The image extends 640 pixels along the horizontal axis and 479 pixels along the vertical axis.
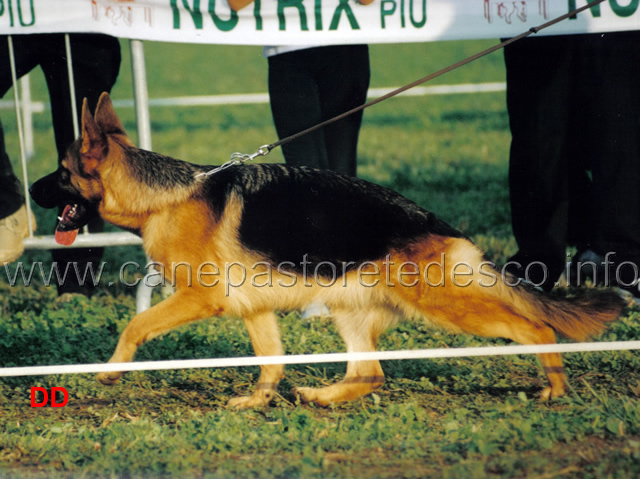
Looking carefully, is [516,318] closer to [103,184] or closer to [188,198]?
[188,198]

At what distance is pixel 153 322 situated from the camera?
12.0 feet

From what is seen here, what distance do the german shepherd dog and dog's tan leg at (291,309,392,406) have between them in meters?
0.01

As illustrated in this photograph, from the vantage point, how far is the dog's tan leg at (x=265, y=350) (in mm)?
3953

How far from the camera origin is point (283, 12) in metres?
4.92

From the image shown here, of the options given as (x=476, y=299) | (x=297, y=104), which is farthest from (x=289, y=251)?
(x=297, y=104)

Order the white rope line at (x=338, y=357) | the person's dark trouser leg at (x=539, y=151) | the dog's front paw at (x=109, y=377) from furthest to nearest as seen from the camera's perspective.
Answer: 1. the person's dark trouser leg at (x=539, y=151)
2. the dog's front paw at (x=109, y=377)
3. the white rope line at (x=338, y=357)

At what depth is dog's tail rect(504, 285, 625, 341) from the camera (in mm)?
3721

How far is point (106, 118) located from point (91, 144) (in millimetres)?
306

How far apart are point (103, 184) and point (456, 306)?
162cm

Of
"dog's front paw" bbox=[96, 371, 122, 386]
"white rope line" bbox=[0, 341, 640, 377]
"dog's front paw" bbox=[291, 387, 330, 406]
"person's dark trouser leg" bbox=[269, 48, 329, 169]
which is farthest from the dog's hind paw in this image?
"person's dark trouser leg" bbox=[269, 48, 329, 169]

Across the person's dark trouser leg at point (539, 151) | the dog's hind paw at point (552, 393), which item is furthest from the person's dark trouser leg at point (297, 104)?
the dog's hind paw at point (552, 393)

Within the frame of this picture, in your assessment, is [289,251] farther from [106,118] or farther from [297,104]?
[297,104]

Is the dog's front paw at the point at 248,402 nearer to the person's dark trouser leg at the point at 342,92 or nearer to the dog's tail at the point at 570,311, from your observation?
the dog's tail at the point at 570,311

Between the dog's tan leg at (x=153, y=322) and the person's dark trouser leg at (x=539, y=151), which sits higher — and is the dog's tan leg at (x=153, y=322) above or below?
below
